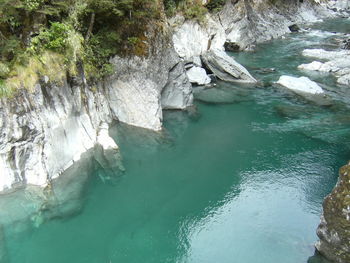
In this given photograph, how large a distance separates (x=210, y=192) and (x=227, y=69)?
14.7 metres

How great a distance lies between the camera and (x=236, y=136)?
20.1 metres

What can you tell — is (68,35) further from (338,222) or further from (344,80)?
(344,80)

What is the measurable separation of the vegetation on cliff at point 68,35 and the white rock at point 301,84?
1139 centimetres

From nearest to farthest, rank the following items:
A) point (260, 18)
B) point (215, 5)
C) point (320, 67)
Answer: point (320, 67), point (215, 5), point (260, 18)

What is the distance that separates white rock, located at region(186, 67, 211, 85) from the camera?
26391 mm

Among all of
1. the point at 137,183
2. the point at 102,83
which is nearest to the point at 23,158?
the point at 137,183

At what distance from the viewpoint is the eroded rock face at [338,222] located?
31.9ft

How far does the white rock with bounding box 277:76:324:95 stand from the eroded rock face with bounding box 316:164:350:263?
1632cm

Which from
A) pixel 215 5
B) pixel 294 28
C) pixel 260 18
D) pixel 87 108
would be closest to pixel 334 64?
pixel 215 5

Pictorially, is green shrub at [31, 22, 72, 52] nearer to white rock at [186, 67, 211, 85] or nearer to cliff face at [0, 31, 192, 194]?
cliff face at [0, 31, 192, 194]

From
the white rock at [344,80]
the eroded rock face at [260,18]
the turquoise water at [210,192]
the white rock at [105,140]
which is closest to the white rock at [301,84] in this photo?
the turquoise water at [210,192]

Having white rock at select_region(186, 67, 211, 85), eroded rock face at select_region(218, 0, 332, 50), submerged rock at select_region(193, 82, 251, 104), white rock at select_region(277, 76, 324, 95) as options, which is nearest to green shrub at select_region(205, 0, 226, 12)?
eroded rock face at select_region(218, 0, 332, 50)

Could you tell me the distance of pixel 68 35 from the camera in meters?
14.9

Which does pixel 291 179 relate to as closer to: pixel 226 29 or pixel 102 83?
pixel 102 83
